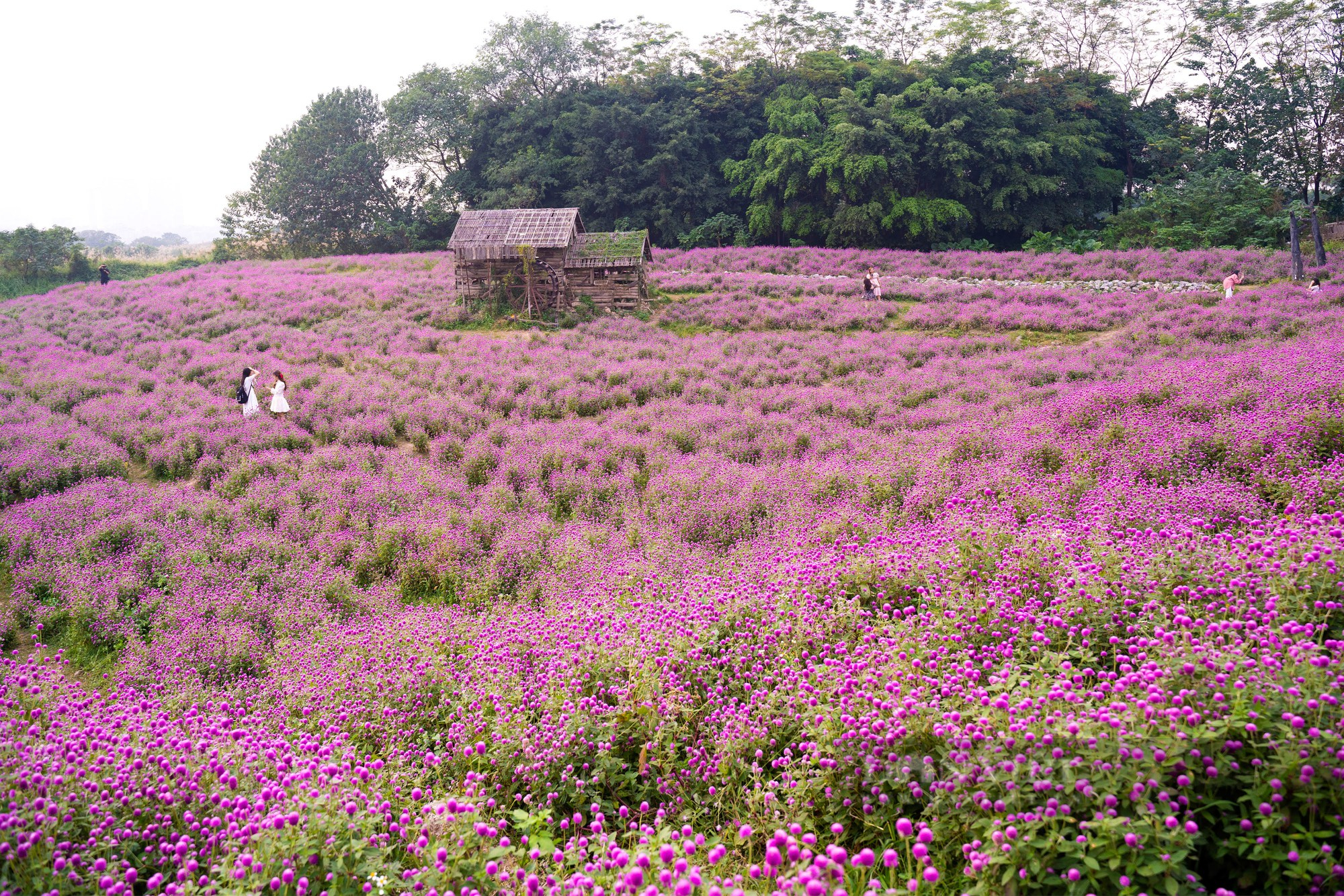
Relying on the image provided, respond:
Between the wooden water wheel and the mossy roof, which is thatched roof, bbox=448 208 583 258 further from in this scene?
the wooden water wheel

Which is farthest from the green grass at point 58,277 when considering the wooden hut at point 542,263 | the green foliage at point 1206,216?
the green foliage at point 1206,216

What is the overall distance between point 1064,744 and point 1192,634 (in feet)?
4.44

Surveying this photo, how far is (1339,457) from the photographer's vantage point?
6.09m

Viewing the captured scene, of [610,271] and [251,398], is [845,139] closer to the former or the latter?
[610,271]

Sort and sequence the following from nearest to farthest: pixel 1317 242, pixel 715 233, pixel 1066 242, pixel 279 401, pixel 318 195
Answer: pixel 279 401, pixel 1317 242, pixel 1066 242, pixel 715 233, pixel 318 195

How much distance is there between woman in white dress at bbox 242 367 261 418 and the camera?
13.8 meters

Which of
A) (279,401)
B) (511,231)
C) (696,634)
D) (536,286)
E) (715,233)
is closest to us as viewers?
(696,634)

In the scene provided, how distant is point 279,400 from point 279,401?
0.08 ft

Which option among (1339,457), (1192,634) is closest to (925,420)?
(1339,457)

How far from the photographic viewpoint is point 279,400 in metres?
13.9

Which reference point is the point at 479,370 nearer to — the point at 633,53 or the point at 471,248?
the point at 471,248

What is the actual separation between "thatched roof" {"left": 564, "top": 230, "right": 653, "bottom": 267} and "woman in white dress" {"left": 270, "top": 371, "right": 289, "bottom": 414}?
1266 cm

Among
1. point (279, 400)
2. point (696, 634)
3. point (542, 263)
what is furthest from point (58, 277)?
point (696, 634)

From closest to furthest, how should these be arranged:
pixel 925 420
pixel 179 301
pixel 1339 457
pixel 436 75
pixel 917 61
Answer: pixel 1339 457
pixel 925 420
pixel 179 301
pixel 917 61
pixel 436 75
